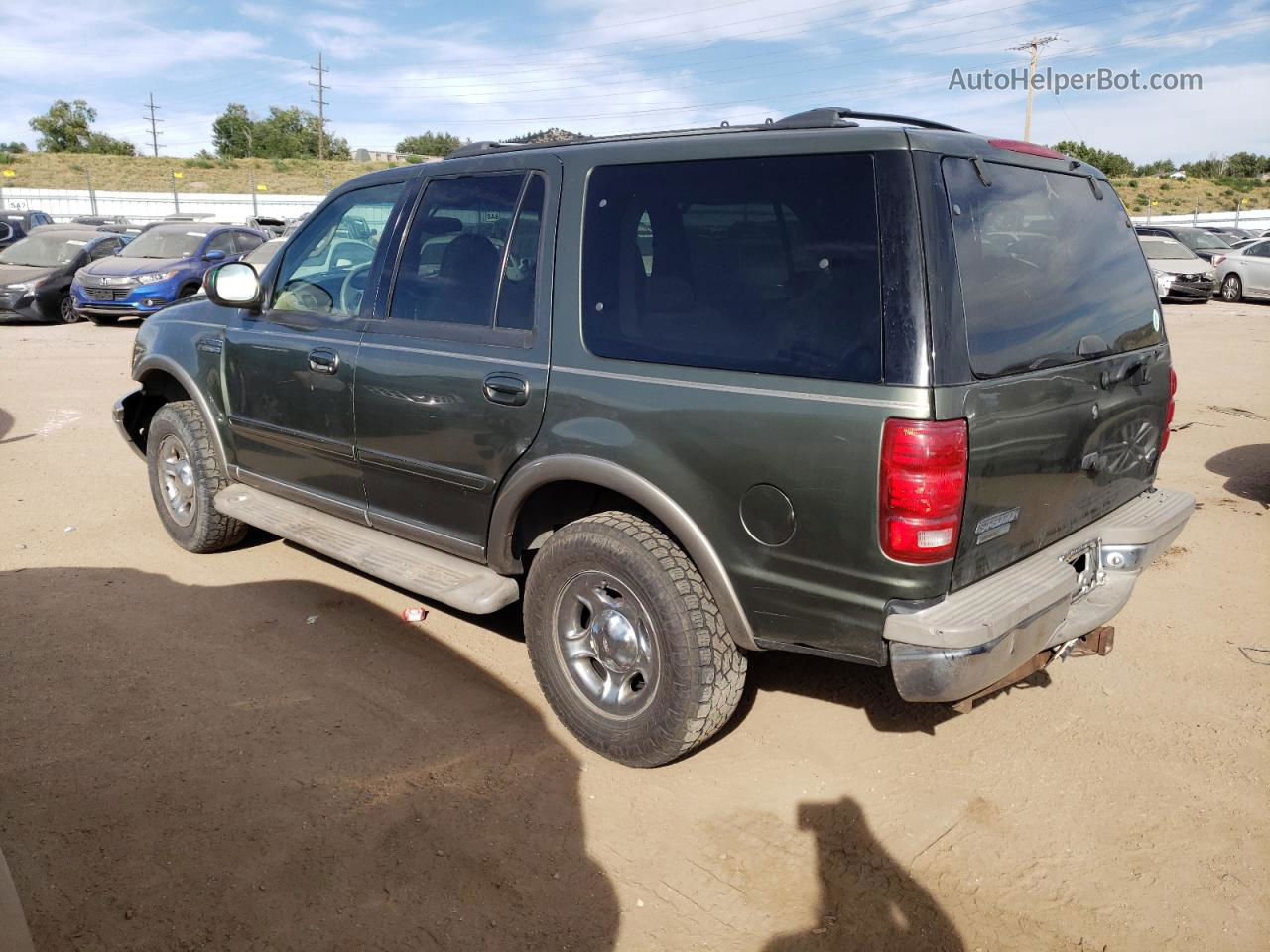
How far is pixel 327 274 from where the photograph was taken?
14.6 ft

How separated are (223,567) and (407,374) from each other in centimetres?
217

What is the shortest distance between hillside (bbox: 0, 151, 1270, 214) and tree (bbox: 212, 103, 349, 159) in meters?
18.2

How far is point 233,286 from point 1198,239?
87.1 feet

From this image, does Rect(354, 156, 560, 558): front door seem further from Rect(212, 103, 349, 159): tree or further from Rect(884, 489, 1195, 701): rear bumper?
Rect(212, 103, 349, 159): tree

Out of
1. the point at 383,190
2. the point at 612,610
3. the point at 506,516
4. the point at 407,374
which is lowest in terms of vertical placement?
the point at 612,610

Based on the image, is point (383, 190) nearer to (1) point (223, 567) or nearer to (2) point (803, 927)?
(1) point (223, 567)

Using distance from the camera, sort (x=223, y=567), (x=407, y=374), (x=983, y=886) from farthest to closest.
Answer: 1. (x=223, y=567)
2. (x=407, y=374)
3. (x=983, y=886)

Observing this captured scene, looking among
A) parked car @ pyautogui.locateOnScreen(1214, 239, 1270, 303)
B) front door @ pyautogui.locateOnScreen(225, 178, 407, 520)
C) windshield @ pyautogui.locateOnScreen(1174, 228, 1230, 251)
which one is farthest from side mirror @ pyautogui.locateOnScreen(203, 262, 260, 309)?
windshield @ pyautogui.locateOnScreen(1174, 228, 1230, 251)

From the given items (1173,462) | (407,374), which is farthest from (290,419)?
(1173,462)

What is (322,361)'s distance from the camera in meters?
4.23

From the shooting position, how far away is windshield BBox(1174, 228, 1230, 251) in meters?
24.5

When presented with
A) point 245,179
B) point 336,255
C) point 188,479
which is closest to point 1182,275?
point 336,255

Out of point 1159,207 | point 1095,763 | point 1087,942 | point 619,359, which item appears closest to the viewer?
point 1087,942

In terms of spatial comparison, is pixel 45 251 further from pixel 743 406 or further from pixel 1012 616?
pixel 1012 616
